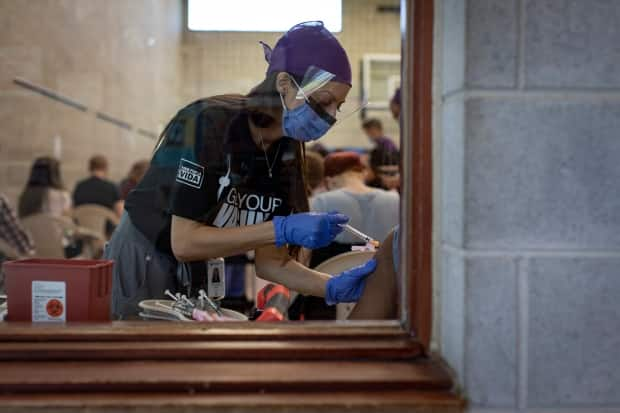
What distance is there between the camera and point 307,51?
1.84 m

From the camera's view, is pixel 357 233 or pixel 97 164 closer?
pixel 357 233

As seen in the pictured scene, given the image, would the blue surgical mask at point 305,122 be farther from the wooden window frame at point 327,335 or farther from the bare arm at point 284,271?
the wooden window frame at point 327,335

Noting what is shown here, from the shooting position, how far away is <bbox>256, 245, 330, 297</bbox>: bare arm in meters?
2.01

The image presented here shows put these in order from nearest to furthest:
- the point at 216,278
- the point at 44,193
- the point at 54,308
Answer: the point at 54,308, the point at 216,278, the point at 44,193

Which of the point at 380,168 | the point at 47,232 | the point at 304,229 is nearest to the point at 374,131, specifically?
the point at 380,168

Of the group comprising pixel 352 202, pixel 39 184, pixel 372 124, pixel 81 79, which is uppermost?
pixel 81 79

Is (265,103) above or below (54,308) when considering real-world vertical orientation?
above

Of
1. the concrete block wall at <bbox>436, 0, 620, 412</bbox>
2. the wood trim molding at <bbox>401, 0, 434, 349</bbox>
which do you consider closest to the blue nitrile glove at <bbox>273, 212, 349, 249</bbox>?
the wood trim molding at <bbox>401, 0, 434, 349</bbox>

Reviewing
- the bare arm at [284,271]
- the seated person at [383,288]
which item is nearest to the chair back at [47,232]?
the bare arm at [284,271]

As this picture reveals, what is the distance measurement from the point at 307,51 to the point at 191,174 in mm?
474

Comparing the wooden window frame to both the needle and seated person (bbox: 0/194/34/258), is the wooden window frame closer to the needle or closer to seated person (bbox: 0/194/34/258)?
the needle

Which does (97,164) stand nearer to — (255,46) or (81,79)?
(81,79)

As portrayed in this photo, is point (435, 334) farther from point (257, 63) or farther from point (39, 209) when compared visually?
point (39, 209)

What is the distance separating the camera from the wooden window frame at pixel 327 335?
1127 millimetres
